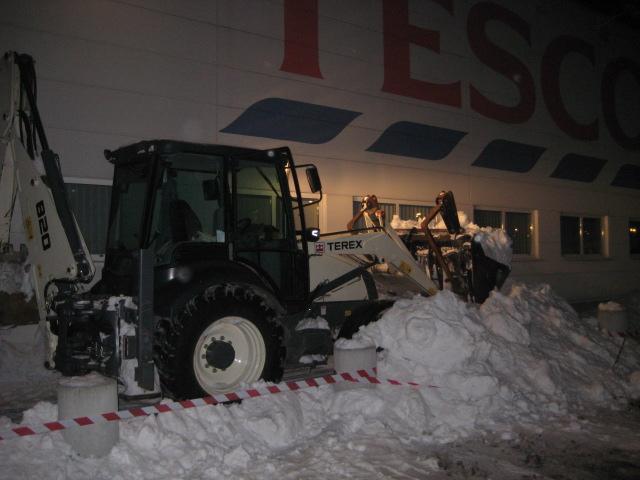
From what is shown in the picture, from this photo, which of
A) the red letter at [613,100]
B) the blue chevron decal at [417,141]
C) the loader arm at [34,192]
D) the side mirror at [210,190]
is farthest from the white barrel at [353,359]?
the red letter at [613,100]

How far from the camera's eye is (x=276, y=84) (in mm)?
11430

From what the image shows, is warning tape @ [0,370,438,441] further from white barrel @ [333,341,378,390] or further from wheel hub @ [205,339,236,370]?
wheel hub @ [205,339,236,370]

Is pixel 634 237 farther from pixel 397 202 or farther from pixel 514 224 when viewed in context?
pixel 397 202

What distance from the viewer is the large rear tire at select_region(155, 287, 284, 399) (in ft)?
17.5

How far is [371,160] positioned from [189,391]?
8675 millimetres

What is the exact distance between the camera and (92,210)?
375 inches

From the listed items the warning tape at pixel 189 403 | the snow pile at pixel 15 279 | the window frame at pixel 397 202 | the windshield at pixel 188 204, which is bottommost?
the warning tape at pixel 189 403

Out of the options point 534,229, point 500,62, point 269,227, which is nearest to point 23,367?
point 269,227

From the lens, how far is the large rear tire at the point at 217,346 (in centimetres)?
534

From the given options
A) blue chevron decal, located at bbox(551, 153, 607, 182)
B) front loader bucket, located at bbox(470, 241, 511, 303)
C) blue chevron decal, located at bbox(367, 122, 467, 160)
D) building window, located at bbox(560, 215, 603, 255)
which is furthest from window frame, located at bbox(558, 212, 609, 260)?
front loader bucket, located at bbox(470, 241, 511, 303)

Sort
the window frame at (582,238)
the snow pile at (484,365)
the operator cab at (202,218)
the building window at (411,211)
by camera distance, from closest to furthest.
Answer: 1. the operator cab at (202,218)
2. the snow pile at (484,365)
3. the building window at (411,211)
4. the window frame at (582,238)

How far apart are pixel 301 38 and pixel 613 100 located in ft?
42.1

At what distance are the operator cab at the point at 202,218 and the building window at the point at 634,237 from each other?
17.9 metres

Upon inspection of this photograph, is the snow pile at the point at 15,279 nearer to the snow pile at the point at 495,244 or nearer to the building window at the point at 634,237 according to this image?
the snow pile at the point at 495,244
